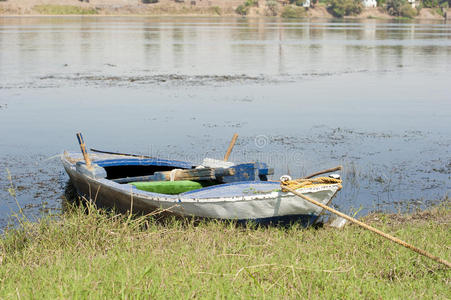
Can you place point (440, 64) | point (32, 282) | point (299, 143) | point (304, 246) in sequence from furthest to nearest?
1. point (440, 64)
2. point (299, 143)
3. point (304, 246)
4. point (32, 282)

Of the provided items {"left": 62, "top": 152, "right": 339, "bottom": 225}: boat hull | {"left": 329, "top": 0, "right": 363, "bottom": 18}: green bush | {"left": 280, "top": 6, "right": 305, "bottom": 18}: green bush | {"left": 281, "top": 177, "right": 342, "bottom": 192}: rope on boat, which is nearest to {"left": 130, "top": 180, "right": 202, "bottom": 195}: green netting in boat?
{"left": 62, "top": 152, "right": 339, "bottom": 225}: boat hull

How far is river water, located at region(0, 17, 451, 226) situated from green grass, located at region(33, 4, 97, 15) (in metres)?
61.0

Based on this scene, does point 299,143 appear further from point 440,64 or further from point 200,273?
point 440,64

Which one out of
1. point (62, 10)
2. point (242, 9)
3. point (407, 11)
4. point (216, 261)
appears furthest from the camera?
point (407, 11)

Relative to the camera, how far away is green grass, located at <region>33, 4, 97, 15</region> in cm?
8604

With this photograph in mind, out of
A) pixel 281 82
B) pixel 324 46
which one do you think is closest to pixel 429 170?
pixel 281 82

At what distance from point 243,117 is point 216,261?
9638mm

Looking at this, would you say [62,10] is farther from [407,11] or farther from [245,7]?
[407,11]

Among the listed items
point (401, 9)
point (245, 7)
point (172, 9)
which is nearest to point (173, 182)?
point (172, 9)

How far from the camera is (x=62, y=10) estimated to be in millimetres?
88875

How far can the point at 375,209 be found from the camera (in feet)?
27.5

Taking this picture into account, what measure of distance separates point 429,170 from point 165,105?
8.01 meters

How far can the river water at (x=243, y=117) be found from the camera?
9.85 metres

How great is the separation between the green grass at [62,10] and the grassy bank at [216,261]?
279 feet
